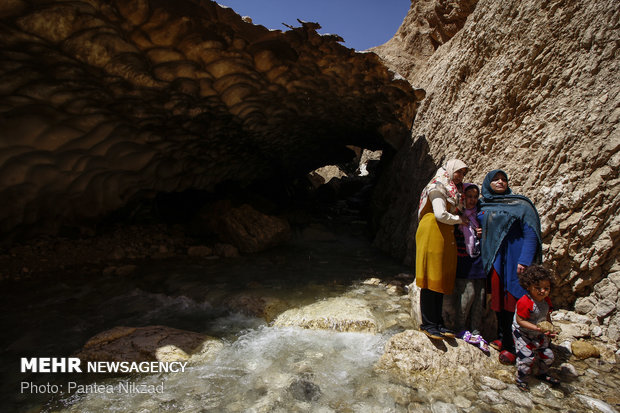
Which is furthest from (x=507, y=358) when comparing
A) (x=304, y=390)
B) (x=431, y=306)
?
(x=304, y=390)

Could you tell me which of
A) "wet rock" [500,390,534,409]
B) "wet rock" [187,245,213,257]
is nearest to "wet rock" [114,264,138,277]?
"wet rock" [187,245,213,257]

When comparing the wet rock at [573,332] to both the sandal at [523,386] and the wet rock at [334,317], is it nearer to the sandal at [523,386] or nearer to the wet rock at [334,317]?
the sandal at [523,386]

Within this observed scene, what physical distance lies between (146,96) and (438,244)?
414 cm

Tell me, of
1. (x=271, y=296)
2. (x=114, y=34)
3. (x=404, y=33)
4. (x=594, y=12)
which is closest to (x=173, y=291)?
(x=271, y=296)

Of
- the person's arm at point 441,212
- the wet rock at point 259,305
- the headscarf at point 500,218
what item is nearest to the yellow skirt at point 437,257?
the person's arm at point 441,212

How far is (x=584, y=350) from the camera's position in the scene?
2557 mm

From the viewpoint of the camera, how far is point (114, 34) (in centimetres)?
339

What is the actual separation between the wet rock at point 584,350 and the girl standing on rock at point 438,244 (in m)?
0.99

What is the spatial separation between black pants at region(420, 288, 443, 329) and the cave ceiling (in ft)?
12.1

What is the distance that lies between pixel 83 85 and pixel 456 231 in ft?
14.3

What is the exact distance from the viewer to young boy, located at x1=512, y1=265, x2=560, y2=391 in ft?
7.16

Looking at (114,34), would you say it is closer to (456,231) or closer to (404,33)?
(456,231)

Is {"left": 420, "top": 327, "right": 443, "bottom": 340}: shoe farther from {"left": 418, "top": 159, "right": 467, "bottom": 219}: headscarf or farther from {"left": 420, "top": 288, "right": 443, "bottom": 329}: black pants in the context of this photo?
{"left": 418, "top": 159, "right": 467, "bottom": 219}: headscarf

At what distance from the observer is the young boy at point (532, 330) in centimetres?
218
